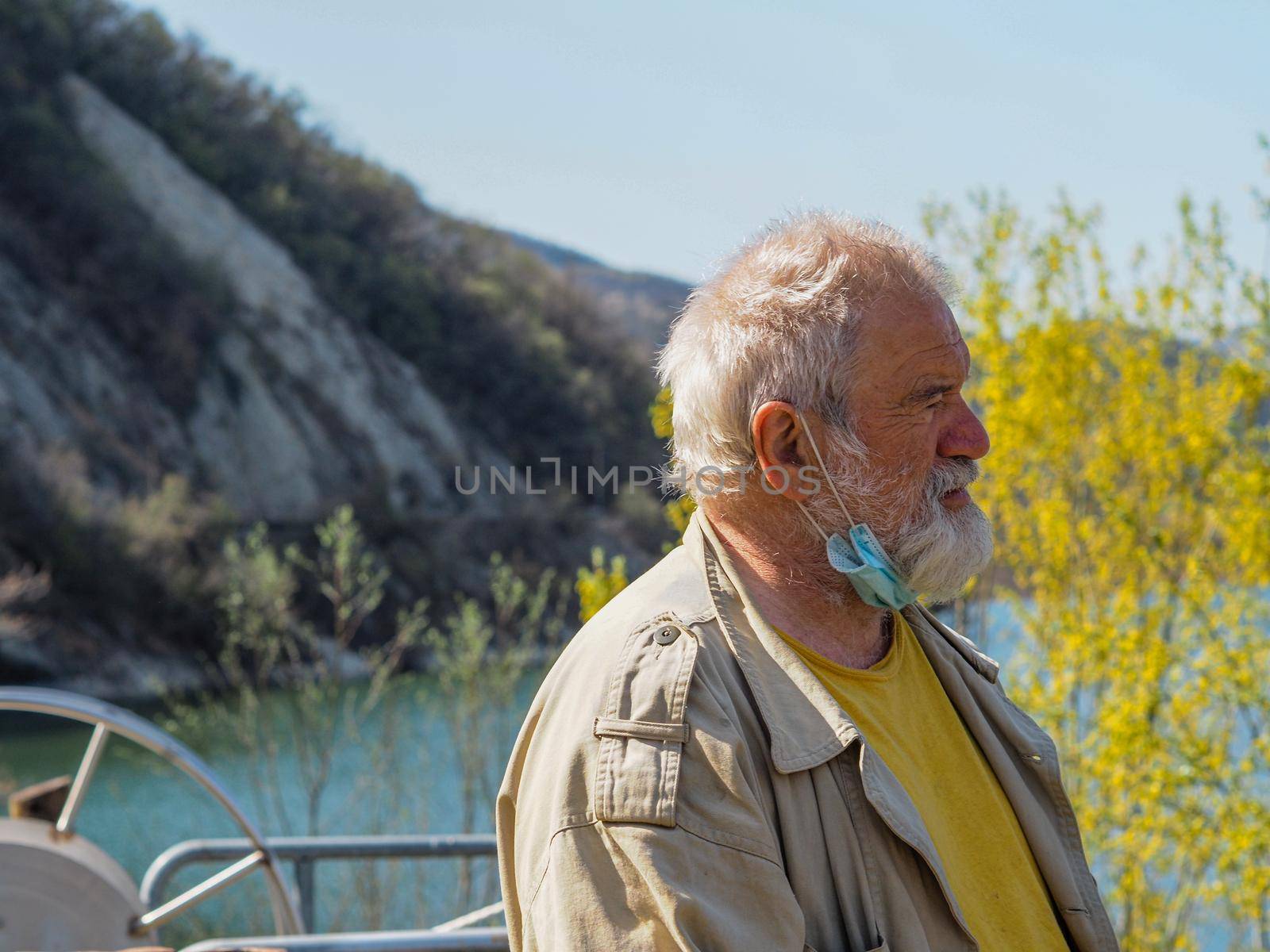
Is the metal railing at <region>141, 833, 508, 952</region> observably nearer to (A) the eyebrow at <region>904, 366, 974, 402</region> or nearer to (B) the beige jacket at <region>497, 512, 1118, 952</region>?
(B) the beige jacket at <region>497, 512, 1118, 952</region>

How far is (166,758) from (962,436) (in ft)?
6.34

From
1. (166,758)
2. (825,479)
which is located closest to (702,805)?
(825,479)

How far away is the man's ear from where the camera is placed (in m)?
1.89

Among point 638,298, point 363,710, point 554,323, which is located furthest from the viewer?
point 638,298

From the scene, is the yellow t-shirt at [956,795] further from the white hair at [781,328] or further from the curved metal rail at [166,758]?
the curved metal rail at [166,758]

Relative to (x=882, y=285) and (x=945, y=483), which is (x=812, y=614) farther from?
(x=882, y=285)

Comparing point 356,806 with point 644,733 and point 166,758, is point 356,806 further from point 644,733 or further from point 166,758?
point 644,733

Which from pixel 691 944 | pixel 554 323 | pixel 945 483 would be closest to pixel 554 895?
pixel 691 944

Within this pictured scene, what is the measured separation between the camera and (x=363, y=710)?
7484mm

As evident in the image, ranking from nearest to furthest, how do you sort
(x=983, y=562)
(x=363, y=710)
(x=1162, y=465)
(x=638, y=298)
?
1. (x=983, y=562)
2. (x=1162, y=465)
3. (x=363, y=710)
4. (x=638, y=298)

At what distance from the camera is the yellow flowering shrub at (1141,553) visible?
17.4 feet

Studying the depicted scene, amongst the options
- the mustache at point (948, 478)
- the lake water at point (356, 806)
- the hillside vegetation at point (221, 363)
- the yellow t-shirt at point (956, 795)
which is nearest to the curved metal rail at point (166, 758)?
the yellow t-shirt at point (956, 795)

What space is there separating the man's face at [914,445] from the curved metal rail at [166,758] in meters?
1.73

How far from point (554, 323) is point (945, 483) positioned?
30778 mm
